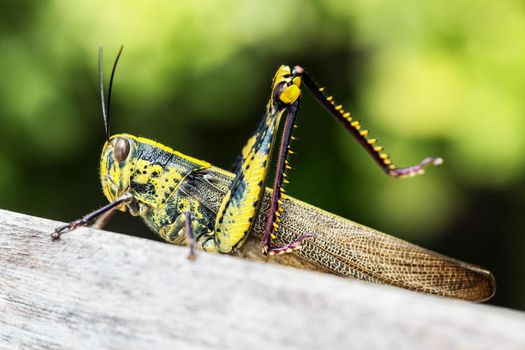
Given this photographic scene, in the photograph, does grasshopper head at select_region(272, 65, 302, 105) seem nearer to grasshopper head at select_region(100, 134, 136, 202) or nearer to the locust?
the locust

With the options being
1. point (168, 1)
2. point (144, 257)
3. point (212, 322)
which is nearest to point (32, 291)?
point (144, 257)

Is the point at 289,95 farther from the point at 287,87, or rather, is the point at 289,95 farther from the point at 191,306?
the point at 191,306

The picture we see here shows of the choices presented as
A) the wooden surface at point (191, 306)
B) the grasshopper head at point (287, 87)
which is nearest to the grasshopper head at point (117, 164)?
the grasshopper head at point (287, 87)

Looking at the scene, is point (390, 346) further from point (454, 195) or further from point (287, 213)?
point (454, 195)

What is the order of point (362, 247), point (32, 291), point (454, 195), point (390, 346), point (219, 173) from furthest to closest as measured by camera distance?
point (454, 195) → point (219, 173) → point (362, 247) → point (32, 291) → point (390, 346)

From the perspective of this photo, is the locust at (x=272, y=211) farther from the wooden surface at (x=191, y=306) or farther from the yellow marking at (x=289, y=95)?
the wooden surface at (x=191, y=306)

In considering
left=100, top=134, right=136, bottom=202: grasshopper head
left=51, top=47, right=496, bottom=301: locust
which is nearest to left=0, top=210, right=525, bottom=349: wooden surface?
left=51, top=47, right=496, bottom=301: locust
